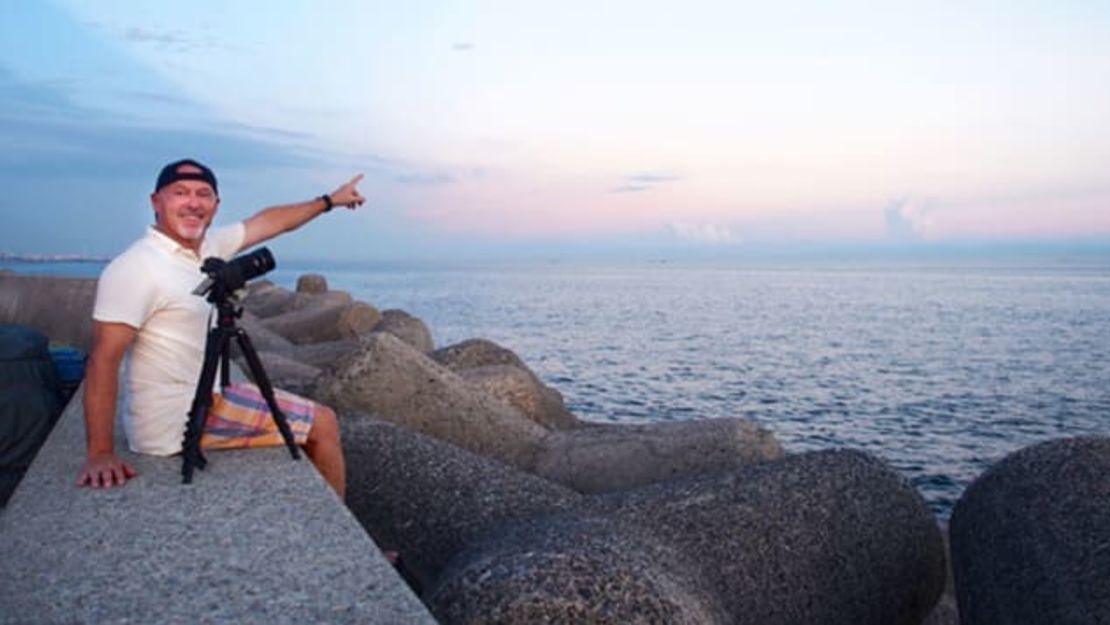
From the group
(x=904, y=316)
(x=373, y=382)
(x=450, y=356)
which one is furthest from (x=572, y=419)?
(x=904, y=316)

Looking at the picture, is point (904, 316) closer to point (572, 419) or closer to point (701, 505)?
point (572, 419)

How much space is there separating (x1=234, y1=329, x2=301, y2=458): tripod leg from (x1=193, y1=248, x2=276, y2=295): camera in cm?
23

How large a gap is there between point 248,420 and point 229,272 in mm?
1014

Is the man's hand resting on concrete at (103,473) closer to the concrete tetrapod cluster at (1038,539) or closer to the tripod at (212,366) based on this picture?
the tripod at (212,366)

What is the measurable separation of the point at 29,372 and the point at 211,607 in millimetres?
4001

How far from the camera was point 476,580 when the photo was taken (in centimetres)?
398

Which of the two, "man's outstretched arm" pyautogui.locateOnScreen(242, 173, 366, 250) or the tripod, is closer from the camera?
the tripod

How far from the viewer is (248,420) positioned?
529cm

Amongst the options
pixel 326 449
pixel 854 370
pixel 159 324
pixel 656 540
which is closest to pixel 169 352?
pixel 159 324

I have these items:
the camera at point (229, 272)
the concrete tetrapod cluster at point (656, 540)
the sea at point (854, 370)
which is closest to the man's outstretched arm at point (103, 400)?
the camera at point (229, 272)

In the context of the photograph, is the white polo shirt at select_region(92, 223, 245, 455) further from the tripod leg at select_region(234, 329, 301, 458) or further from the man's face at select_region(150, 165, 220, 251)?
the tripod leg at select_region(234, 329, 301, 458)

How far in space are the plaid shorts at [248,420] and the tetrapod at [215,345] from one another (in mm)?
214

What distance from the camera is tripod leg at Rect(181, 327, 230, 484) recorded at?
185 inches

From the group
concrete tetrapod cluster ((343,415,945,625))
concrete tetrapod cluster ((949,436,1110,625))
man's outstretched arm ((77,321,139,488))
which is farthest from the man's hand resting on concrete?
concrete tetrapod cluster ((949,436,1110,625))
